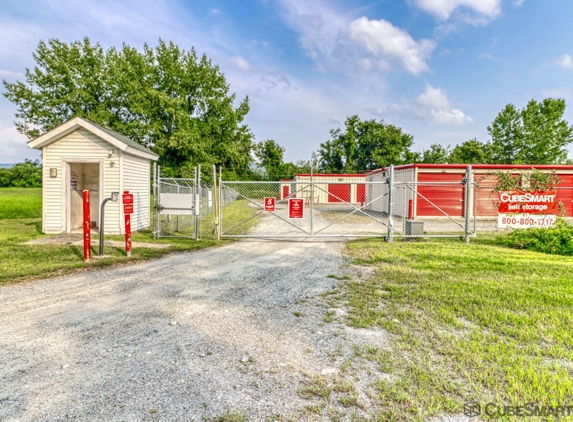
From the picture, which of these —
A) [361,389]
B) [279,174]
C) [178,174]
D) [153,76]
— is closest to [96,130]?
A: [361,389]

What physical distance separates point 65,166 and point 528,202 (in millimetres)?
14572

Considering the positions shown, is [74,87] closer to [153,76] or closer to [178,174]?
[153,76]

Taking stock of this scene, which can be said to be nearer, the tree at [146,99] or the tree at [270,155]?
the tree at [146,99]

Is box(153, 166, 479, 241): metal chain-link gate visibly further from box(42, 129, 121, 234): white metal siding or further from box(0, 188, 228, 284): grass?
box(42, 129, 121, 234): white metal siding

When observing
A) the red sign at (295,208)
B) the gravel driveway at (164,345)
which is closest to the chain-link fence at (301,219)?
the red sign at (295,208)

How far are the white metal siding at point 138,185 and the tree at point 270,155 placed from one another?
3918 cm

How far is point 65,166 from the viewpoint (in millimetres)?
10914

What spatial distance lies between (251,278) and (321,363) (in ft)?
10.6

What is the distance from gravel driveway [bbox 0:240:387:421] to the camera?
2426 mm

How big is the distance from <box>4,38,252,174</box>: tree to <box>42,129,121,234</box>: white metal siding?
1884 centimetres

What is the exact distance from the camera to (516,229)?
9.91 m

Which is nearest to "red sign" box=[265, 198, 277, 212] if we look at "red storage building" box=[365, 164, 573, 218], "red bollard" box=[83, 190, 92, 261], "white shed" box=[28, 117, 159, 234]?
"red bollard" box=[83, 190, 92, 261]

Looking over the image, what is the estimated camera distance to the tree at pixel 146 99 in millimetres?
30703

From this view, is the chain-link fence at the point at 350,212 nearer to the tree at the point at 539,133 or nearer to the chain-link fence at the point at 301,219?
the chain-link fence at the point at 301,219
